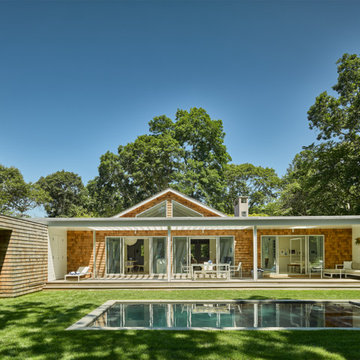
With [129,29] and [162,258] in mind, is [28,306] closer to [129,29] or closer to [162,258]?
[162,258]

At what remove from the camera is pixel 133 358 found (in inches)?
214

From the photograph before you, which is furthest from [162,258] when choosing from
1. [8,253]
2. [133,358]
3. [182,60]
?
[133,358]

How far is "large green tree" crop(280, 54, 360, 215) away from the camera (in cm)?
2350

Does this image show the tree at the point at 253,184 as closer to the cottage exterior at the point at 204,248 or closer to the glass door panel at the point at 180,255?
the cottage exterior at the point at 204,248

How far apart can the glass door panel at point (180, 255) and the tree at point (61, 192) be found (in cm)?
3297

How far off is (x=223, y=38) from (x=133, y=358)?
15.1 meters

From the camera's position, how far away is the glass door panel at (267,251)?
59.8 feet

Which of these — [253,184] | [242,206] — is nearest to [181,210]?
[242,206]

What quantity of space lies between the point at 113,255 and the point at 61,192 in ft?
112

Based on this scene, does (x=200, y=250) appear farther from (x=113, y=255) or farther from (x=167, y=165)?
(x=167, y=165)

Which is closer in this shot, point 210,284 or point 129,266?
point 210,284

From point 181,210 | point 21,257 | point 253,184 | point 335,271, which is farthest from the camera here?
point 253,184

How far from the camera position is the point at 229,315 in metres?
8.98

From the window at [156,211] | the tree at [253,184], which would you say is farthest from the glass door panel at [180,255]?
the tree at [253,184]
